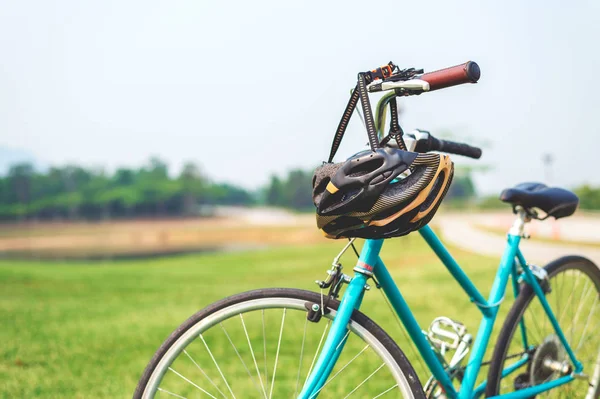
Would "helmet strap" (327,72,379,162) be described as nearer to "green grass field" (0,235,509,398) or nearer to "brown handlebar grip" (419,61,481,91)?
"brown handlebar grip" (419,61,481,91)

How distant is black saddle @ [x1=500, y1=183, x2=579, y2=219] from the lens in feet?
7.81

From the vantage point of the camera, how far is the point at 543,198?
94.8 inches

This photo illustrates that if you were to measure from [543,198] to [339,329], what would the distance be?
131cm

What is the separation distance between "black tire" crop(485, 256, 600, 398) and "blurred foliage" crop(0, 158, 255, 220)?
92.0 m

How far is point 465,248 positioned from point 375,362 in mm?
15833

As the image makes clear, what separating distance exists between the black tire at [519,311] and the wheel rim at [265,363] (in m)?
0.51

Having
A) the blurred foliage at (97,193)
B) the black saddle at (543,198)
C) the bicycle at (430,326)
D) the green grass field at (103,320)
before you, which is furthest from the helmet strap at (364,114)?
the blurred foliage at (97,193)

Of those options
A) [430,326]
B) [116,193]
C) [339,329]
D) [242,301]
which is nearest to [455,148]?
[430,326]

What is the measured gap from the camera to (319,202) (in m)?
1.53

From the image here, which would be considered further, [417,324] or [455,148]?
[455,148]

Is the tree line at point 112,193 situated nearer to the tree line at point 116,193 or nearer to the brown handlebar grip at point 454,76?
the tree line at point 116,193

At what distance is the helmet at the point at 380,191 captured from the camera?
1460 millimetres

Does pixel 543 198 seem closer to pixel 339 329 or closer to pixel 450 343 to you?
pixel 450 343

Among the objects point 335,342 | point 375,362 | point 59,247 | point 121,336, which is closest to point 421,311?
point 375,362
